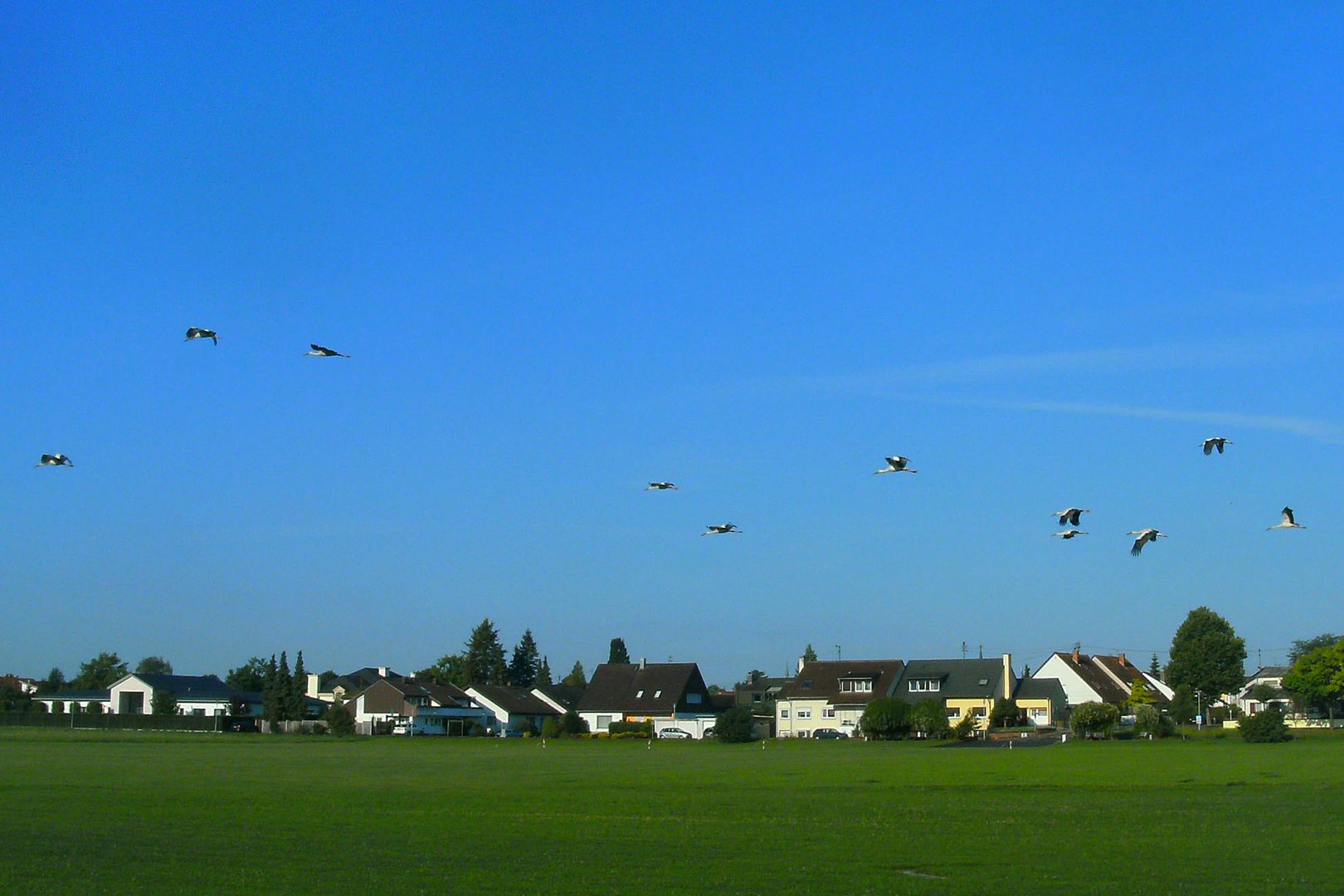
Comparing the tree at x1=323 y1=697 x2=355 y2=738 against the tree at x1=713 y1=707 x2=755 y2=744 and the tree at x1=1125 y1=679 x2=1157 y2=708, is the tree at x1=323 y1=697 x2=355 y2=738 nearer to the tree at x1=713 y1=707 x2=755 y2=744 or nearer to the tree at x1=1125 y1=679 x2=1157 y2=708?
the tree at x1=713 y1=707 x2=755 y2=744

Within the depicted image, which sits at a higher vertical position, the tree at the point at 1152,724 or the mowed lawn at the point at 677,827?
the mowed lawn at the point at 677,827

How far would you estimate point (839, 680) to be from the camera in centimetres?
11981

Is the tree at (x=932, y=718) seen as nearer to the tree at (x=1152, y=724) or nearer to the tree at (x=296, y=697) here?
the tree at (x=1152, y=724)

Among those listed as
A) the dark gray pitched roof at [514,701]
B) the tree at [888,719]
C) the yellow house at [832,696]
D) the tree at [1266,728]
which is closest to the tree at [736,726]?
the tree at [888,719]

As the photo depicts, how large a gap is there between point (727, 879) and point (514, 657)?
17521 cm

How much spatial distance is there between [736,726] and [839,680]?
2846 cm

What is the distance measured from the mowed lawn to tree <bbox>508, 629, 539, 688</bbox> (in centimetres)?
13630

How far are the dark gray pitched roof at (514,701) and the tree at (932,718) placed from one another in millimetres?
59389

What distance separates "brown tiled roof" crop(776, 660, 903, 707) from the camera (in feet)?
385

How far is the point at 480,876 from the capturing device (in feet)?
68.7

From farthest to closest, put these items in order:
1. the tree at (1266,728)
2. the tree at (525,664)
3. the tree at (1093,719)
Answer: the tree at (525,664)
the tree at (1093,719)
the tree at (1266,728)

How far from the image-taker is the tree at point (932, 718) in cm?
9175

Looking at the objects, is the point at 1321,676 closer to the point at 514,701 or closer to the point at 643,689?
the point at 643,689

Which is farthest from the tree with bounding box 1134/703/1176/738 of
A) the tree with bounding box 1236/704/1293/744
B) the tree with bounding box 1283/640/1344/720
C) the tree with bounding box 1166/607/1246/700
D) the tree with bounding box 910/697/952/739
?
the tree with bounding box 1166/607/1246/700
